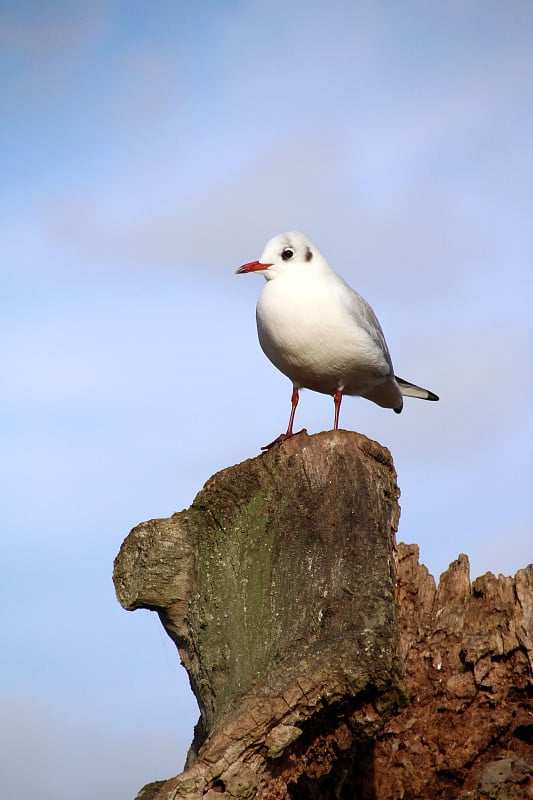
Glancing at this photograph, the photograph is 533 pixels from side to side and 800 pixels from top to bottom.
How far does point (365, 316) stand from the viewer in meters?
8.94

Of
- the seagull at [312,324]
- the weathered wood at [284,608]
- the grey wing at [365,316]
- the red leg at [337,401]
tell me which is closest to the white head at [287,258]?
the seagull at [312,324]

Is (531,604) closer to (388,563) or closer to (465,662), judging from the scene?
(465,662)

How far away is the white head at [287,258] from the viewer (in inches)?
345

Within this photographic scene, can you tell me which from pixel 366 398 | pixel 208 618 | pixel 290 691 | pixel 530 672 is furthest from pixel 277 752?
pixel 366 398

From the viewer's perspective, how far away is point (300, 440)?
7.12 metres

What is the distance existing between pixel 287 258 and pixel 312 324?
802 mm

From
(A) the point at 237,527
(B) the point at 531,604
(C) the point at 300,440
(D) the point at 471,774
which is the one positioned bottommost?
(D) the point at 471,774

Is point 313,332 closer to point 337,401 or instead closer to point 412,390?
point 337,401

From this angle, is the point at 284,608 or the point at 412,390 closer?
the point at 284,608

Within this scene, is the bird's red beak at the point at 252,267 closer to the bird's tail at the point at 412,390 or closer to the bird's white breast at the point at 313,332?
the bird's white breast at the point at 313,332

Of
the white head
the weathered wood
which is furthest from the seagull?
the weathered wood

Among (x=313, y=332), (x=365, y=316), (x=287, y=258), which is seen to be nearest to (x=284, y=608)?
(x=313, y=332)

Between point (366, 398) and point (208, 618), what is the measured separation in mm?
3886

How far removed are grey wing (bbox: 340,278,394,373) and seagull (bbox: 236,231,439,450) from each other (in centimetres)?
1
